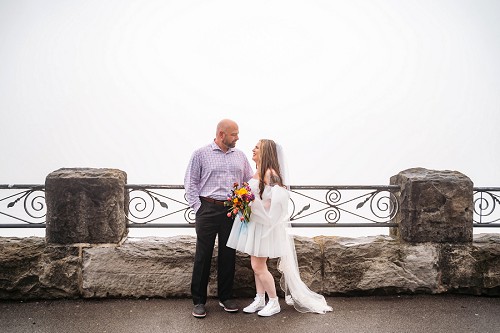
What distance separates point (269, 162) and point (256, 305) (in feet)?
4.67

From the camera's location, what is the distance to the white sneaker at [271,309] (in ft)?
13.6

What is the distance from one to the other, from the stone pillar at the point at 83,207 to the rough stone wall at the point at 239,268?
12 centimetres

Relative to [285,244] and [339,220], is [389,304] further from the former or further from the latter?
Answer: [285,244]

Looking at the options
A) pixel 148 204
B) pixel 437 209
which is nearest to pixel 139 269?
pixel 148 204

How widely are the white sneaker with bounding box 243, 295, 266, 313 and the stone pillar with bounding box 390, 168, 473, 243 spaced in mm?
1773

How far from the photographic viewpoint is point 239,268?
4.63 meters

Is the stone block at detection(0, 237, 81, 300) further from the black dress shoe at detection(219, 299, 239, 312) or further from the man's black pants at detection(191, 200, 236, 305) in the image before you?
the black dress shoe at detection(219, 299, 239, 312)

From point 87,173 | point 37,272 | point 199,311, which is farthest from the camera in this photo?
point 87,173

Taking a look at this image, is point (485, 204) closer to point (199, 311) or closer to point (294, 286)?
point (294, 286)

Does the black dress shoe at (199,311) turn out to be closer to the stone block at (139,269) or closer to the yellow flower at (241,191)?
the stone block at (139,269)

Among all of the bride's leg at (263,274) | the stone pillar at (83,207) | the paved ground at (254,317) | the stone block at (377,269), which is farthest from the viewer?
the stone block at (377,269)

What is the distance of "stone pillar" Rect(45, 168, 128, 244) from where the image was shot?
4469 mm

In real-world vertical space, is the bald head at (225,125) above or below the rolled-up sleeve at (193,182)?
above

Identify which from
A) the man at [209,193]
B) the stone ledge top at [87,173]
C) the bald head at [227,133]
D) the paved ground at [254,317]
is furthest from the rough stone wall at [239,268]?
the bald head at [227,133]
